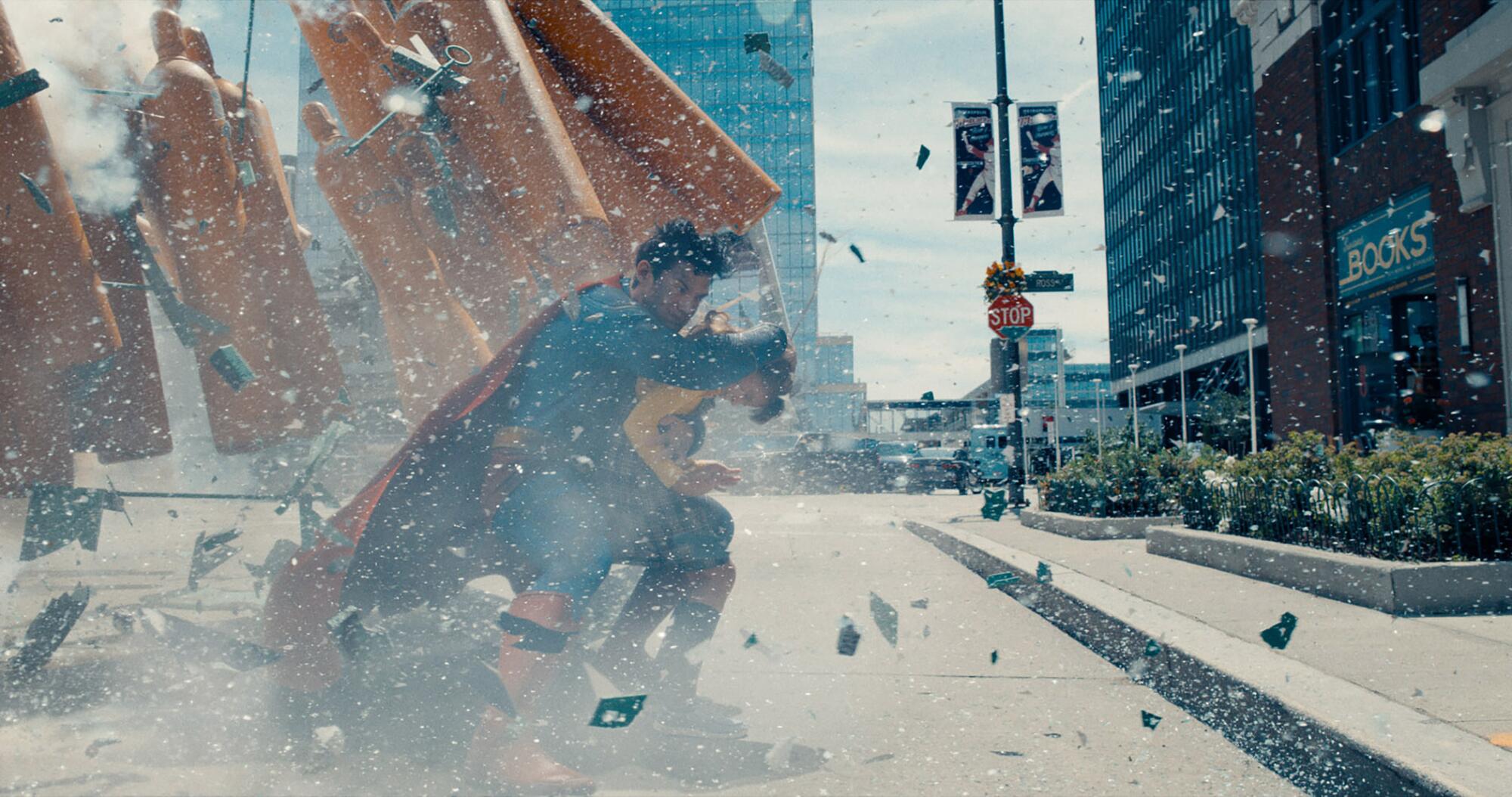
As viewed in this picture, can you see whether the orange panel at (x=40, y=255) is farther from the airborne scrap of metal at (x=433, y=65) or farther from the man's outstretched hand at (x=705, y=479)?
the man's outstretched hand at (x=705, y=479)

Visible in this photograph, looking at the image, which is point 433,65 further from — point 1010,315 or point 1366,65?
point 1366,65

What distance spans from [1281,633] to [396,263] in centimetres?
401

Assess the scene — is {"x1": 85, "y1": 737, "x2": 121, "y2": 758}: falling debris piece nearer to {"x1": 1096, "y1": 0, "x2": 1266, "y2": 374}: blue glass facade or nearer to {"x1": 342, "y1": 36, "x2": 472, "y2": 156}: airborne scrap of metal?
{"x1": 342, "y1": 36, "x2": 472, "y2": 156}: airborne scrap of metal

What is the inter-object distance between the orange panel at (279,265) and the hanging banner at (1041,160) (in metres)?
12.1

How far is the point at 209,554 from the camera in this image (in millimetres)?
5445

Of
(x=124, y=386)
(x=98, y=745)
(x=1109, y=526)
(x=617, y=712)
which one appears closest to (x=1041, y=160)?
(x=1109, y=526)

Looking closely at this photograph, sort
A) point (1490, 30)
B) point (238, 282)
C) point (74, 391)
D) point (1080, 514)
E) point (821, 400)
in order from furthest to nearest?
1. point (1490, 30)
2. point (1080, 514)
3. point (821, 400)
4. point (238, 282)
5. point (74, 391)

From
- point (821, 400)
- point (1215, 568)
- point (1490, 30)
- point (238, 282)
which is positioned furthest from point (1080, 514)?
point (238, 282)

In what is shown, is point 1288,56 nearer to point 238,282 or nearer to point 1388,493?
point 1388,493

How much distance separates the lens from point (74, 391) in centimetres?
353

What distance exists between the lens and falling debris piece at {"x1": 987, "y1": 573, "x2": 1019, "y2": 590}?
7867mm

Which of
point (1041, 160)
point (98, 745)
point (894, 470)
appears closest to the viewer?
point (98, 745)

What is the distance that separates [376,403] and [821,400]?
23.2ft

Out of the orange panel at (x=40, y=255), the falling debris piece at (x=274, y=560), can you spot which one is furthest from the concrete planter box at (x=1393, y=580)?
the orange panel at (x=40, y=255)
